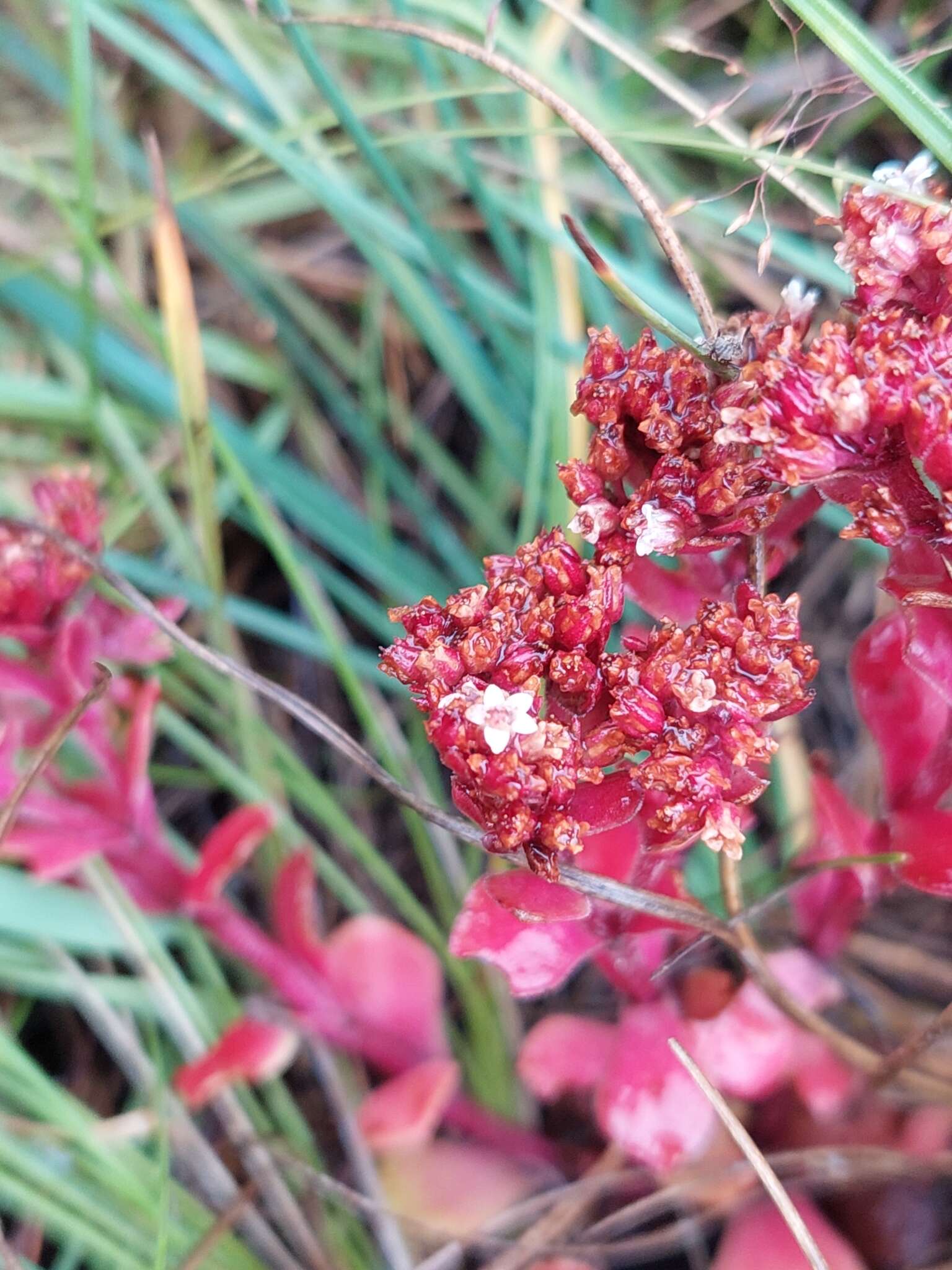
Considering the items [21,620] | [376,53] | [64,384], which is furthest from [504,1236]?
[376,53]

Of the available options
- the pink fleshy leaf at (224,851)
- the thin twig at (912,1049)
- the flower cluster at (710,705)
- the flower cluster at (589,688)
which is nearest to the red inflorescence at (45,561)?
the pink fleshy leaf at (224,851)

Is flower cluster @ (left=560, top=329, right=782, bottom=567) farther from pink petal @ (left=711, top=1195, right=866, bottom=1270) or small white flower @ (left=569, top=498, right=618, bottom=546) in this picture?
pink petal @ (left=711, top=1195, right=866, bottom=1270)

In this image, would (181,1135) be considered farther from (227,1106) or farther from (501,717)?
(501,717)

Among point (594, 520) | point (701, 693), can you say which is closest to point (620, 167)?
point (594, 520)

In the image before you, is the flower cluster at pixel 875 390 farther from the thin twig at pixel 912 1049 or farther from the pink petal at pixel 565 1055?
the pink petal at pixel 565 1055

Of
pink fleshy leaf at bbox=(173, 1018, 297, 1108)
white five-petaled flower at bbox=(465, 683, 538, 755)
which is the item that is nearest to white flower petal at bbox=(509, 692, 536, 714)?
white five-petaled flower at bbox=(465, 683, 538, 755)

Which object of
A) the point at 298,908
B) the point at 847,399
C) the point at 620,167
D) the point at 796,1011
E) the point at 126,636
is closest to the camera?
the point at 847,399

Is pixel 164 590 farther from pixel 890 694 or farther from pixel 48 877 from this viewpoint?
pixel 890 694

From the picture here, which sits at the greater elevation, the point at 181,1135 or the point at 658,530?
the point at 658,530
